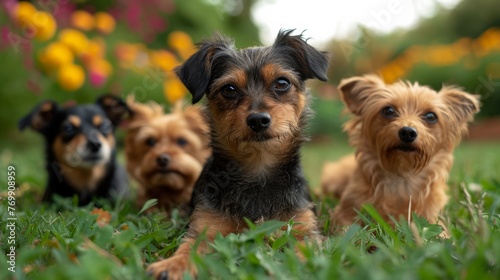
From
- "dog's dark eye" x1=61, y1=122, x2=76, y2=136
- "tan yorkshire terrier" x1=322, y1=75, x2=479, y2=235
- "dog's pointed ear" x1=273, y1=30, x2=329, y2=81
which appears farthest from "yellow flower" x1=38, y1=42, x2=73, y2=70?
"tan yorkshire terrier" x1=322, y1=75, x2=479, y2=235

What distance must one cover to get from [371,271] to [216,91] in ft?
5.97

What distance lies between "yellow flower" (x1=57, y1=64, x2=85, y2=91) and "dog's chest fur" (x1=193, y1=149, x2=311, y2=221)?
6066 mm

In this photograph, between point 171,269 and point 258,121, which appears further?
point 258,121

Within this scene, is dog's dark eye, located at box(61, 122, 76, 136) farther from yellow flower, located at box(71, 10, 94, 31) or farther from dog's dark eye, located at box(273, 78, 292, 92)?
yellow flower, located at box(71, 10, 94, 31)

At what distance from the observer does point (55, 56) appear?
869 cm

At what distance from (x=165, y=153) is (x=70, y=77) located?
478 cm

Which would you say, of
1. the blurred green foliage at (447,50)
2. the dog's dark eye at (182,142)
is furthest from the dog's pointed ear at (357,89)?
the blurred green foliage at (447,50)

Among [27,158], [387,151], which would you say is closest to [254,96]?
[387,151]

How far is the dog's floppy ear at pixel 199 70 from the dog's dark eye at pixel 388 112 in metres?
1.42

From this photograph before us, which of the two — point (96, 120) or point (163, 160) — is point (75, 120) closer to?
point (96, 120)

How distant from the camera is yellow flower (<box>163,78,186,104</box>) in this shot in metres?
9.23

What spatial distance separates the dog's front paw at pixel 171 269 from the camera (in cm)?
236

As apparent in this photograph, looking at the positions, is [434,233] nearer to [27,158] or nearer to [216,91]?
[216,91]

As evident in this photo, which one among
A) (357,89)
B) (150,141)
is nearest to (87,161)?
(150,141)
